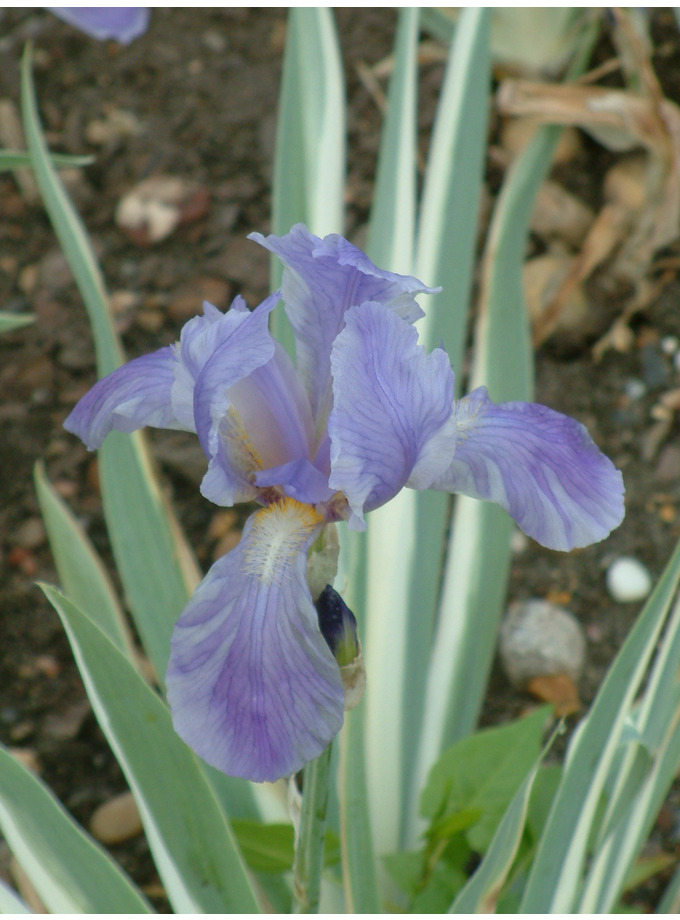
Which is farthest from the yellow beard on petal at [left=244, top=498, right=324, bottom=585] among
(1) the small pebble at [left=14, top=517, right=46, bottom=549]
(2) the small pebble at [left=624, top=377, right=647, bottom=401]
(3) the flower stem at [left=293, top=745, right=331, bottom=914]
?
(2) the small pebble at [left=624, top=377, right=647, bottom=401]

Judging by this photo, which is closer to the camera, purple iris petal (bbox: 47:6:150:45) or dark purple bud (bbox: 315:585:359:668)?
dark purple bud (bbox: 315:585:359:668)

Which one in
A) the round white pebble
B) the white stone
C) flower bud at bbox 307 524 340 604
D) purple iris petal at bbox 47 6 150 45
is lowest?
the white stone

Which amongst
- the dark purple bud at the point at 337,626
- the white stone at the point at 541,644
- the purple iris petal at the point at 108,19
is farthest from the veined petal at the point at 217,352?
the white stone at the point at 541,644

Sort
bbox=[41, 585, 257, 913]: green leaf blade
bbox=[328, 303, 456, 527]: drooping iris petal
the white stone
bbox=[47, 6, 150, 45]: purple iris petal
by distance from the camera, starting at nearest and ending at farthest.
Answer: bbox=[328, 303, 456, 527]: drooping iris petal < bbox=[41, 585, 257, 913]: green leaf blade < bbox=[47, 6, 150, 45]: purple iris petal < the white stone

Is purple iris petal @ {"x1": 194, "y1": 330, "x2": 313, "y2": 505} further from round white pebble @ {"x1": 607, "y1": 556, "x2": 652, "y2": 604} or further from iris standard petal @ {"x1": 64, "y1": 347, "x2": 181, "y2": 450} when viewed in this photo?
round white pebble @ {"x1": 607, "y1": 556, "x2": 652, "y2": 604}

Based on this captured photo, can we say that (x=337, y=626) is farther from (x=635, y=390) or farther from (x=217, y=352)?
(x=635, y=390)

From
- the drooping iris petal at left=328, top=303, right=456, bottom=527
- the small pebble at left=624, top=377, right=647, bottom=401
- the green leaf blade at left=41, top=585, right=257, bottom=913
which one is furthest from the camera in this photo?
the small pebble at left=624, top=377, right=647, bottom=401

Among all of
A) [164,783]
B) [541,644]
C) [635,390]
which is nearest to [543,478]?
[164,783]

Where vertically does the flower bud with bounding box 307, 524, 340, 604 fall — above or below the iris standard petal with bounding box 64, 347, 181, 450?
below
